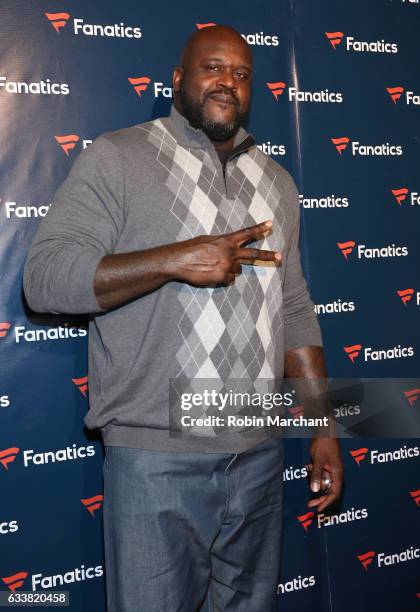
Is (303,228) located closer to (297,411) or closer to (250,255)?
(297,411)

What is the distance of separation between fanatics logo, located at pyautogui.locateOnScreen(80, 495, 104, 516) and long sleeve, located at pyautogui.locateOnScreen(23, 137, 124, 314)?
2.49 feet

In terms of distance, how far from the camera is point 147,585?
1.61 m

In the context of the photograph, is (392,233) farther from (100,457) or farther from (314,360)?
(100,457)

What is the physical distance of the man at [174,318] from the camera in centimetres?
154

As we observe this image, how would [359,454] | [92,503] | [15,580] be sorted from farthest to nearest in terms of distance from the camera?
[359,454] → [92,503] → [15,580]

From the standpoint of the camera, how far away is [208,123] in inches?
70.7

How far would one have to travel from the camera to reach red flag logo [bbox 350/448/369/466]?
8.47 feet

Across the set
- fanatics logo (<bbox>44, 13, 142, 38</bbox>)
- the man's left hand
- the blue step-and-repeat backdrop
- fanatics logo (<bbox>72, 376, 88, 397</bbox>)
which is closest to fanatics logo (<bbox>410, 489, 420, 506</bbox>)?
the blue step-and-repeat backdrop

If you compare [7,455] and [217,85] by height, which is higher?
[217,85]

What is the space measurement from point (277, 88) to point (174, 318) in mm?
1145

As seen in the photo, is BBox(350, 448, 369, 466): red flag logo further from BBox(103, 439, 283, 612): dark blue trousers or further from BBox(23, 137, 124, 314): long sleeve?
BBox(23, 137, 124, 314): long sleeve

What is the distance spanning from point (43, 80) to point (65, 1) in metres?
0.26

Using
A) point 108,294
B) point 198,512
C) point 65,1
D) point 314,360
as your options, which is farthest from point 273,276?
point 65,1

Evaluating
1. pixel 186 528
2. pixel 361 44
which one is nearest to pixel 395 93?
pixel 361 44
